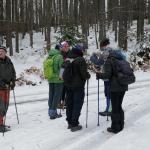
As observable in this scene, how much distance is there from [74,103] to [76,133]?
72 centimetres

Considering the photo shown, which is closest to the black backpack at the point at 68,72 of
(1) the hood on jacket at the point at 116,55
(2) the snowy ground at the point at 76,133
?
(1) the hood on jacket at the point at 116,55

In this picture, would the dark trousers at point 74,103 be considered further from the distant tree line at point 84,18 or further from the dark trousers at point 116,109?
the distant tree line at point 84,18

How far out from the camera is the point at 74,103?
9.45 metres

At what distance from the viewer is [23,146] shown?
841cm

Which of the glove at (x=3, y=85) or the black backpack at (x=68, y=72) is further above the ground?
the black backpack at (x=68, y=72)

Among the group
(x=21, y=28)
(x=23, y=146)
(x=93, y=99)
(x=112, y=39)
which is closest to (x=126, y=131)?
(x=23, y=146)

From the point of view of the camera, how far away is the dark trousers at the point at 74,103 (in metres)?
9.44

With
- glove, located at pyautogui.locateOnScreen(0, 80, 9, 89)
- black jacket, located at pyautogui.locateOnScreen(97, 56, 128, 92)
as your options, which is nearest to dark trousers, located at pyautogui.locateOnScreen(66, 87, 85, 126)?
black jacket, located at pyautogui.locateOnScreen(97, 56, 128, 92)

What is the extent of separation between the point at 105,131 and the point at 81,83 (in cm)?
127

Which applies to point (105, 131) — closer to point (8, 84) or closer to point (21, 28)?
point (8, 84)

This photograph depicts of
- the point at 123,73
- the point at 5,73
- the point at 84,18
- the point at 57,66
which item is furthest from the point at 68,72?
the point at 84,18

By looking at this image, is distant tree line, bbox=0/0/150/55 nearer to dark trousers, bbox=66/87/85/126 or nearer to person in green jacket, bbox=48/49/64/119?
person in green jacket, bbox=48/49/64/119

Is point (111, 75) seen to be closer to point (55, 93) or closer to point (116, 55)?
point (116, 55)

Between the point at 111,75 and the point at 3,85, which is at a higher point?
the point at 111,75
